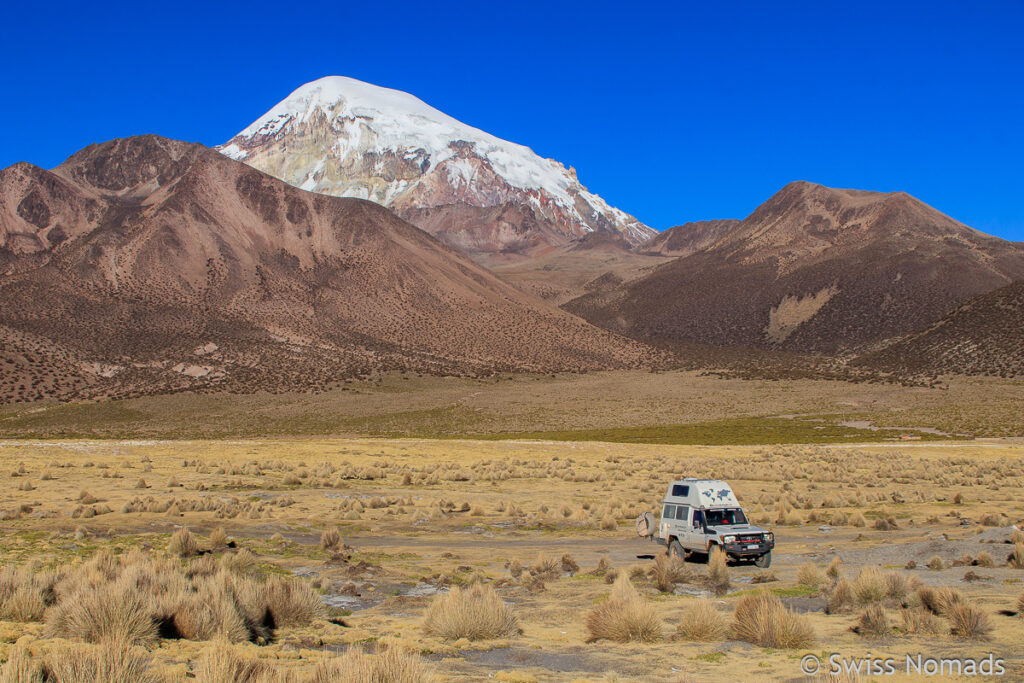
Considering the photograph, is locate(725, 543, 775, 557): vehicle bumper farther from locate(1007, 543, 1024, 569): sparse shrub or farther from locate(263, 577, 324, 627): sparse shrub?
locate(263, 577, 324, 627): sparse shrub

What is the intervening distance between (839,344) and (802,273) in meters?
31.4

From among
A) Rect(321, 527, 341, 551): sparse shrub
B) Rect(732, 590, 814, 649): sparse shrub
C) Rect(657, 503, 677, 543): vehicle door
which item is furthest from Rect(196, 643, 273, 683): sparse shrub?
Rect(657, 503, 677, 543): vehicle door

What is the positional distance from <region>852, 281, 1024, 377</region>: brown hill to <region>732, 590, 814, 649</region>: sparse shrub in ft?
330

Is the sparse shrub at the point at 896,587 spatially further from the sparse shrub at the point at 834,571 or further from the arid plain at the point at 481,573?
the sparse shrub at the point at 834,571

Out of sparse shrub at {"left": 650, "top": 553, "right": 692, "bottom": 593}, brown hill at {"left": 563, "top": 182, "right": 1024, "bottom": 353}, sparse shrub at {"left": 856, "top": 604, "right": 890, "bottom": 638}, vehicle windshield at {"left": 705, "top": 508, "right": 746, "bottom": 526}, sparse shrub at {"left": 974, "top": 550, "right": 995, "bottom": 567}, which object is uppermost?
brown hill at {"left": 563, "top": 182, "right": 1024, "bottom": 353}

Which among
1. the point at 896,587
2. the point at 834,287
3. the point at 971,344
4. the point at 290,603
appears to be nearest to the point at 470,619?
the point at 290,603

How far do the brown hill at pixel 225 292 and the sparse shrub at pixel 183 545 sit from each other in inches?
3059

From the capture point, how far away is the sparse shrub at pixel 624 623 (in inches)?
432

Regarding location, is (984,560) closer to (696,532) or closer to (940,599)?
(696,532)

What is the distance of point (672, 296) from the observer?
188500 millimetres

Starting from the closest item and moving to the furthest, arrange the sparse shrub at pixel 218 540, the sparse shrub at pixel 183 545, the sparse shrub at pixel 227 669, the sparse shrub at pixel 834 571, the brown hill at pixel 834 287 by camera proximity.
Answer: the sparse shrub at pixel 227 669 → the sparse shrub at pixel 834 571 → the sparse shrub at pixel 183 545 → the sparse shrub at pixel 218 540 → the brown hill at pixel 834 287

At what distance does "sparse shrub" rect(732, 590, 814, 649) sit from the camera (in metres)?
10.2

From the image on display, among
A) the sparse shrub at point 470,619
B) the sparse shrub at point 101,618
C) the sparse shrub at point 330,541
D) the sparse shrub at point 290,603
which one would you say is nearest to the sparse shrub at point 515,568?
the sparse shrub at point 330,541

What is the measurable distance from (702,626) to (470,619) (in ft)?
10.1
